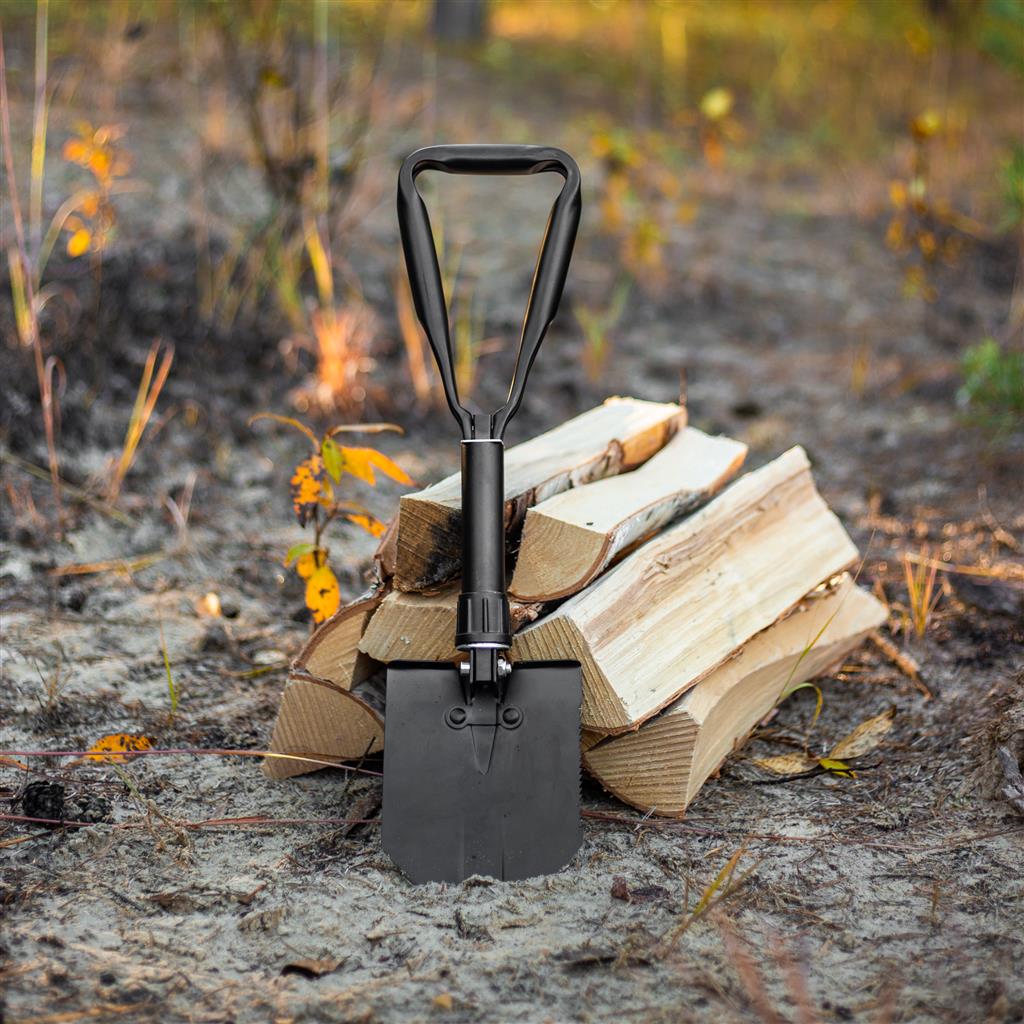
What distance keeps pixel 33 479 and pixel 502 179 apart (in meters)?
3.72

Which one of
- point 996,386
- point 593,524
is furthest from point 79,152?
point 996,386

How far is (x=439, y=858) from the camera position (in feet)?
6.10

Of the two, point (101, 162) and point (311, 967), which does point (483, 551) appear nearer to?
point (311, 967)

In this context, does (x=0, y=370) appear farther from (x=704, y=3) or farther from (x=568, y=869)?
(x=704, y=3)

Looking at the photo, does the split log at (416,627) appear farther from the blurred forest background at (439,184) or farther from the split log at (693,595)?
the blurred forest background at (439,184)

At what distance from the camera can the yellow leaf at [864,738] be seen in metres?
2.29

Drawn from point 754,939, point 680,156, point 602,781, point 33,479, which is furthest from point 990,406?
point 680,156

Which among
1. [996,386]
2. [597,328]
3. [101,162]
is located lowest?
[996,386]

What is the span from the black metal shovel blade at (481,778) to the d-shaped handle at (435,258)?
1.48 feet

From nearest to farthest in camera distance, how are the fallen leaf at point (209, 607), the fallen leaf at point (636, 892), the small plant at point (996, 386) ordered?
1. the fallen leaf at point (636, 892)
2. the fallen leaf at point (209, 607)
3. the small plant at point (996, 386)

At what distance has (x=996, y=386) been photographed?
3.71 meters

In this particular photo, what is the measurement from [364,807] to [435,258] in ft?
3.29

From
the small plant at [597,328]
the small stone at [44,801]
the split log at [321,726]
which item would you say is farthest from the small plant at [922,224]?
the small stone at [44,801]

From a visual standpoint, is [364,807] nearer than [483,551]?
No
